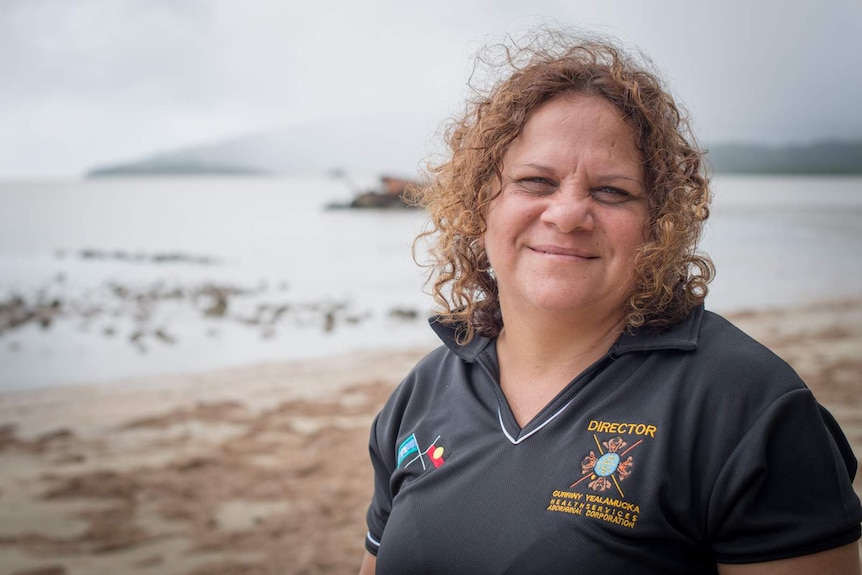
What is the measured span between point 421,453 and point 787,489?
2.01 ft

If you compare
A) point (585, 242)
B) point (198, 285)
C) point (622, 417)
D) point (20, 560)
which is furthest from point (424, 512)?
point (198, 285)

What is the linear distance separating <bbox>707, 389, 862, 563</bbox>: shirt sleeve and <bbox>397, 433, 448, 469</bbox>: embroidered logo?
47 cm

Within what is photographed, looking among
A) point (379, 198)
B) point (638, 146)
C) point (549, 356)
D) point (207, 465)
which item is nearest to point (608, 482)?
point (549, 356)

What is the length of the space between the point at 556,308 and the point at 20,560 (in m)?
2.69

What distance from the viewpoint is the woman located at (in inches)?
41.9

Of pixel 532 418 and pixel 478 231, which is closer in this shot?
pixel 532 418

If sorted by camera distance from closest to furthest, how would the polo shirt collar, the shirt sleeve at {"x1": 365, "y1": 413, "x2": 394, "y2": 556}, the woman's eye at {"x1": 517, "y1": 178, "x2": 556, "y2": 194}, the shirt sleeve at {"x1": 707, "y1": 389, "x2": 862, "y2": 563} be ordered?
the shirt sleeve at {"x1": 707, "y1": 389, "x2": 862, "y2": 563} < the polo shirt collar < the woman's eye at {"x1": 517, "y1": 178, "x2": 556, "y2": 194} < the shirt sleeve at {"x1": 365, "y1": 413, "x2": 394, "y2": 556}

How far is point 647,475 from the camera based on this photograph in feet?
3.60

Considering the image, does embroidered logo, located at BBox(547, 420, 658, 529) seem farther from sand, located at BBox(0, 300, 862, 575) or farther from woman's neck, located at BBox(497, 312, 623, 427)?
sand, located at BBox(0, 300, 862, 575)

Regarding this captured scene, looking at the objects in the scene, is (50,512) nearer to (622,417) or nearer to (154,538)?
(154,538)

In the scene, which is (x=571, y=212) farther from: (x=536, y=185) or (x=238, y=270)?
(x=238, y=270)

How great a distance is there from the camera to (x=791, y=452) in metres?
1.05

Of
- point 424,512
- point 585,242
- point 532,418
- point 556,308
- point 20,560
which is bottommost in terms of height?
point 20,560

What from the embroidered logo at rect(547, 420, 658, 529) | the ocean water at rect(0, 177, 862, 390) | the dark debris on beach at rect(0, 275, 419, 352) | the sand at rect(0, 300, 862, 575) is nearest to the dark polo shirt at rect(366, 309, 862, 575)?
the embroidered logo at rect(547, 420, 658, 529)
